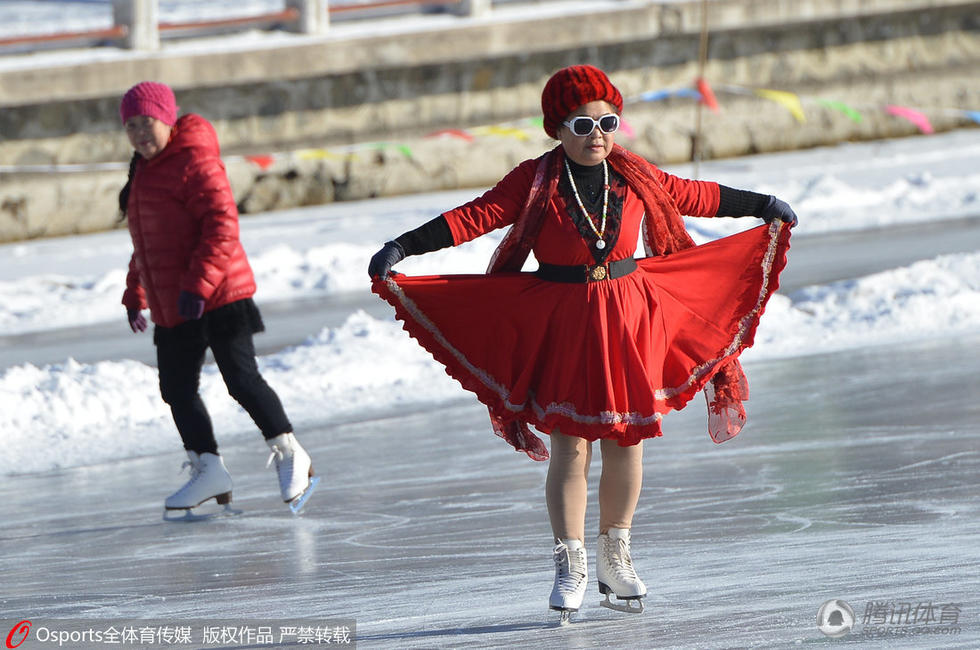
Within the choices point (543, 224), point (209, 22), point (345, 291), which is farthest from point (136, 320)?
point (209, 22)

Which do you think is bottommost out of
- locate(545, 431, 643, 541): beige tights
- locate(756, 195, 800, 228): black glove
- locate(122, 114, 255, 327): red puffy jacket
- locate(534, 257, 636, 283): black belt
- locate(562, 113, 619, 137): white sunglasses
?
locate(545, 431, 643, 541): beige tights

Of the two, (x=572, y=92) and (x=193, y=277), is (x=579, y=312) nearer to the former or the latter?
(x=572, y=92)

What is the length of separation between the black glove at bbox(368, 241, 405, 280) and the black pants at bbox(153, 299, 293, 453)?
1.73 metres

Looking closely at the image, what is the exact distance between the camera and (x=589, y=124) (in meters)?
4.29

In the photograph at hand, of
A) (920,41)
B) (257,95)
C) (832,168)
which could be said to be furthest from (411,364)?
(920,41)

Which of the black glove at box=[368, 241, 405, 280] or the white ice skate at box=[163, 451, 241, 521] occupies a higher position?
the black glove at box=[368, 241, 405, 280]

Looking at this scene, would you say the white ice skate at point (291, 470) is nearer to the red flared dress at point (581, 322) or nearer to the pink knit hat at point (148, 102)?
the pink knit hat at point (148, 102)

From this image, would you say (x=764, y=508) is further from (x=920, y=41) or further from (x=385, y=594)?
(x=920, y=41)

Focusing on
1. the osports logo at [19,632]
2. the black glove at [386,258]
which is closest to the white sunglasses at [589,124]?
the black glove at [386,258]

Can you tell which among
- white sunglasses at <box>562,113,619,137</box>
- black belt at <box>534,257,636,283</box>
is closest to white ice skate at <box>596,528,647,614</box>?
black belt at <box>534,257,636,283</box>

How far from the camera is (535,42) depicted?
17109 mm

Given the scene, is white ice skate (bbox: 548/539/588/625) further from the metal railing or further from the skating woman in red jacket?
the metal railing

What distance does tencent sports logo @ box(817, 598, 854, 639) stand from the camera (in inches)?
162

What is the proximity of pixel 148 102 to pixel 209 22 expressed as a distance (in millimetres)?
10557
